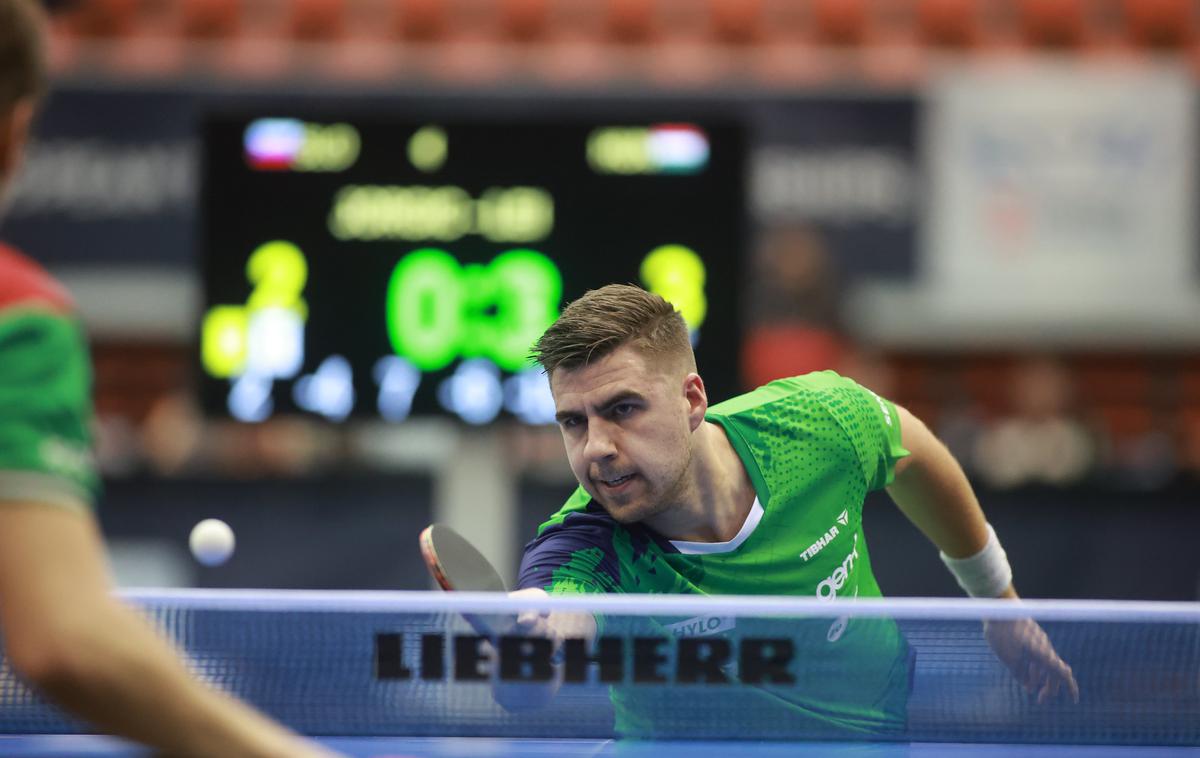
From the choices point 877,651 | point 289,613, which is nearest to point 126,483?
point 289,613

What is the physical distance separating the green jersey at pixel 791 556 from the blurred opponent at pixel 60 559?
44.2 inches

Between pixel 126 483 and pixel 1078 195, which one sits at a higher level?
pixel 1078 195

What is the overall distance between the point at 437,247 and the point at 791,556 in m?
3.09

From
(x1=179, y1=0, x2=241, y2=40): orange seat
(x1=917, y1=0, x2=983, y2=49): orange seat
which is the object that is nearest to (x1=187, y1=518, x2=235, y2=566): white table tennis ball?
(x1=179, y1=0, x2=241, y2=40): orange seat

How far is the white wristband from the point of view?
3.12 meters

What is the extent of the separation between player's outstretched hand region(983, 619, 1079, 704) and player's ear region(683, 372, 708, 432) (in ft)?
2.32

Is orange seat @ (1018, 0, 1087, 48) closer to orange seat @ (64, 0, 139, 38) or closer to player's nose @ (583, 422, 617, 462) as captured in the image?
orange seat @ (64, 0, 139, 38)

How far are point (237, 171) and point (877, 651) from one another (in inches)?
160

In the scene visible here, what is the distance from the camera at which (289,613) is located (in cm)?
232

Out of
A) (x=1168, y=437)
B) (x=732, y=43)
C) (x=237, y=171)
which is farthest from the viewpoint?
(x=732, y=43)

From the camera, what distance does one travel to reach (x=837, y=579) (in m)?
2.88

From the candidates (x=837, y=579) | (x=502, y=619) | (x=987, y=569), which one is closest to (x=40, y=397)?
(x=502, y=619)

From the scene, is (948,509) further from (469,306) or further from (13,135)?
(469,306)

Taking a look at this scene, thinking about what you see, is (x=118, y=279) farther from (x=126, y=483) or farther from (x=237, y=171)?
(x=237, y=171)
